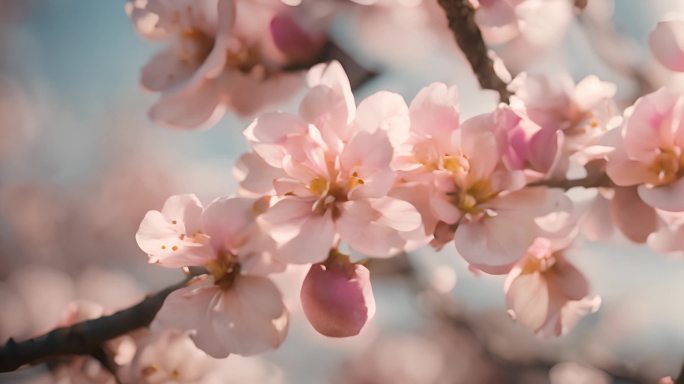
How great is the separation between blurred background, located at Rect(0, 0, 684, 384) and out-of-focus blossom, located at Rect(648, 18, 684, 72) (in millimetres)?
164

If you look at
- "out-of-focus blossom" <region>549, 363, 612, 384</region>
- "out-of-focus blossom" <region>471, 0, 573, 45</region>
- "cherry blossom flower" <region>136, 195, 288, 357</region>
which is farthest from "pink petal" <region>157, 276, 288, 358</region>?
"out-of-focus blossom" <region>549, 363, 612, 384</region>

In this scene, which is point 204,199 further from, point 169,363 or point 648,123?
point 648,123

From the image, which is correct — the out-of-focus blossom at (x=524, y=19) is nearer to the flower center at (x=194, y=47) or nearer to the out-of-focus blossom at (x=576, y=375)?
the flower center at (x=194, y=47)

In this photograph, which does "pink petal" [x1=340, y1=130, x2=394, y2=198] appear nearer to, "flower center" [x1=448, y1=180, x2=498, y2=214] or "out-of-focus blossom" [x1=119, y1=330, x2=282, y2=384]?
"flower center" [x1=448, y1=180, x2=498, y2=214]

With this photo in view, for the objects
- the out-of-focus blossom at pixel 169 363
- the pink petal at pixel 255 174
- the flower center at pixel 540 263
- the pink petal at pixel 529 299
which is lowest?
the out-of-focus blossom at pixel 169 363

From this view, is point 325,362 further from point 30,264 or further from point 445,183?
point 445,183

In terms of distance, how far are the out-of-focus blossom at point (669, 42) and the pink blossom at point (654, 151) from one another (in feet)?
0.13

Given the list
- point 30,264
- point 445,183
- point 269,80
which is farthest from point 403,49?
point 30,264

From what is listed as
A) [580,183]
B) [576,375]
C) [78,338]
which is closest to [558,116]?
[580,183]

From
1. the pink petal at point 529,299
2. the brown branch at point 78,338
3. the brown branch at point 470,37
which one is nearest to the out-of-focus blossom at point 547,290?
the pink petal at point 529,299

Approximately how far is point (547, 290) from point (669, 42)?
14cm

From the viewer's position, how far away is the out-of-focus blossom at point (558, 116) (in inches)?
12.2

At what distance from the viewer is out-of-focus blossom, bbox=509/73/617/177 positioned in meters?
0.31

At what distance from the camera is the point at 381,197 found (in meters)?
0.31
